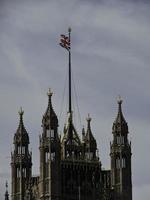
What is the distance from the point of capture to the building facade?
160875 mm

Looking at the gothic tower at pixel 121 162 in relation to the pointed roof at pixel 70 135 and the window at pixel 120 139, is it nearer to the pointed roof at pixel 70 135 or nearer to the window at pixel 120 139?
the window at pixel 120 139

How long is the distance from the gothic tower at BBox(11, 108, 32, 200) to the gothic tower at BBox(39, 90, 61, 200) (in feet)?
23.6

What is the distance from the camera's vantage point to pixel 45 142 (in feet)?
530

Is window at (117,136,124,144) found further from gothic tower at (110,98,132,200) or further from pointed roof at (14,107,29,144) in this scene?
pointed roof at (14,107,29,144)

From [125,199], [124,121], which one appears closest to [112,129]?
[124,121]

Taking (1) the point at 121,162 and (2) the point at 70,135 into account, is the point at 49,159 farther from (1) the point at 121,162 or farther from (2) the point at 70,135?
(1) the point at 121,162

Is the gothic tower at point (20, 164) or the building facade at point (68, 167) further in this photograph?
the gothic tower at point (20, 164)

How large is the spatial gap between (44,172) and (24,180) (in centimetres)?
955

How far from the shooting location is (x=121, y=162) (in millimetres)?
166000

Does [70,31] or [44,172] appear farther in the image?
[70,31]

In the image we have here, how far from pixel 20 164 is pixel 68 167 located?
928 centimetres

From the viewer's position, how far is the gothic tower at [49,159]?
159m

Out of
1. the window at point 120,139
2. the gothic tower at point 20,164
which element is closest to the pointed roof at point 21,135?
the gothic tower at point 20,164

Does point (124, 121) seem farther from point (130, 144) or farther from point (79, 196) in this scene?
point (79, 196)
